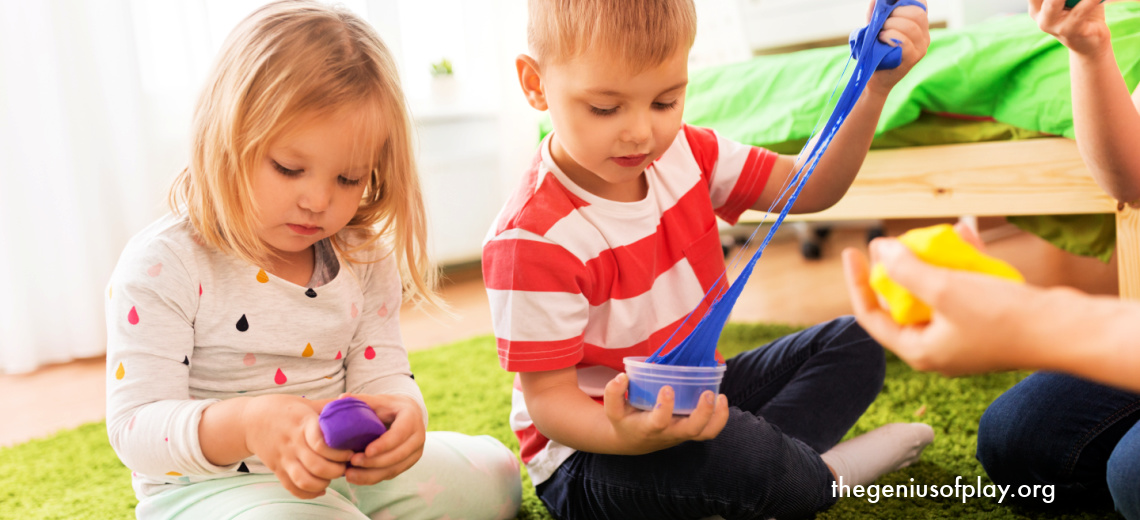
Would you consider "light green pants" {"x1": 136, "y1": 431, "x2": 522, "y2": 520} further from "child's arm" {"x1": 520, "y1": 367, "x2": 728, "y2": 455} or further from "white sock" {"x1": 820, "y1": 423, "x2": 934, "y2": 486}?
"white sock" {"x1": 820, "y1": 423, "x2": 934, "y2": 486}

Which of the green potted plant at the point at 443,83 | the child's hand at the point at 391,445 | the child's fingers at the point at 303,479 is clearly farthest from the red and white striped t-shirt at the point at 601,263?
the green potted plant at the point at 443,83

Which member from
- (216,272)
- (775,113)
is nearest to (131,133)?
(216,272)

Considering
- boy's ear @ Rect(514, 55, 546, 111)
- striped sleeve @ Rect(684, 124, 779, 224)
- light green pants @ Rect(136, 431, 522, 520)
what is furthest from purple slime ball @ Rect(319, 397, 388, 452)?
striped sleeve @ Rect(684, 124, 779, 224)

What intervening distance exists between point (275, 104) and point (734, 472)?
531 mm

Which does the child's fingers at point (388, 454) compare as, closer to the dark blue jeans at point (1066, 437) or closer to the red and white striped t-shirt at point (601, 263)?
the red and white striped t-shirt at point (601, 263)

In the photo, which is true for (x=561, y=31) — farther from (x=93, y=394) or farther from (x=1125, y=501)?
(x=93, y=394)

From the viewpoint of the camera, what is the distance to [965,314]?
43 cm

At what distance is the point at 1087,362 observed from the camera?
417mm

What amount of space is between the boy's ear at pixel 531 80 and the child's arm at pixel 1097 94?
0.47m

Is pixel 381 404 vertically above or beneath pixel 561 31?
beneath

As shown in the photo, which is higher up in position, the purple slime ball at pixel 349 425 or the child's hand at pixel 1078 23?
the child's hand at pixel 1078 23

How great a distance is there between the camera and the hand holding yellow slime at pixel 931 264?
481 mm

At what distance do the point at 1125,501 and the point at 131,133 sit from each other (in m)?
1.92

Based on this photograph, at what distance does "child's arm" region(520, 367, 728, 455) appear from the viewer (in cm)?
68
